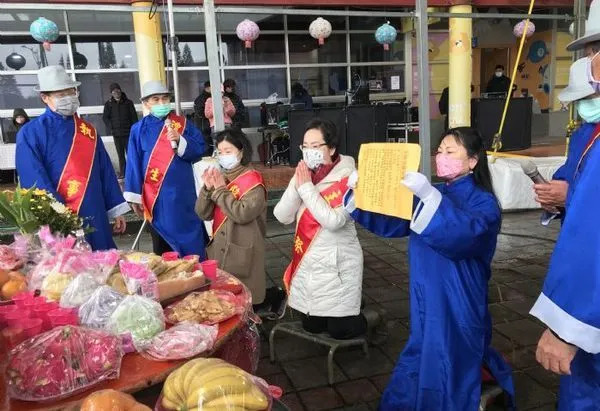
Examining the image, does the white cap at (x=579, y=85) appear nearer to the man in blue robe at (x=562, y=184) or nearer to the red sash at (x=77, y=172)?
the man in blue robe at (x=562, y=184)

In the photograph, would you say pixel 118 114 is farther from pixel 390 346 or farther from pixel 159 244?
pixel 390 346

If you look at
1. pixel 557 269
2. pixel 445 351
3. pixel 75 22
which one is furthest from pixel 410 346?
pixel 75 22

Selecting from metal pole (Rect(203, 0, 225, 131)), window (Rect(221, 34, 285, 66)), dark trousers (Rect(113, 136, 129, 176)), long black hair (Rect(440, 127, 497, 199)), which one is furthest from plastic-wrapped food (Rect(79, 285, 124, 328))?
window (Rect(221, 34, 285, 66))

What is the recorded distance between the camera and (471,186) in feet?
7.51

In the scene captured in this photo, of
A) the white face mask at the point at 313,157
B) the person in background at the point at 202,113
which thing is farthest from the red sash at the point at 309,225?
the person in background at the point at 202,113

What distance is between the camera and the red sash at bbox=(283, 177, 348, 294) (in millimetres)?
2953

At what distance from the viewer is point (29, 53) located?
32.6 feet

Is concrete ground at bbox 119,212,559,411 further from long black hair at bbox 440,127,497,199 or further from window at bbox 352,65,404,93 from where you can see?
window at bbox 352,65,404,93

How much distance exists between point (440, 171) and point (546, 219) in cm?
102

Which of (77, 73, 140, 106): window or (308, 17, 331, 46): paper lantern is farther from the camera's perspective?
(77, 73, 140, 106): window

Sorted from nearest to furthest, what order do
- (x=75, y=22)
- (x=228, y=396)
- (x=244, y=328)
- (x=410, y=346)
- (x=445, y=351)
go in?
1. (x=228, y=396)
2. (x=244, y=328)
3. (x=445, y=351)
4. (x=410, y=346)
5. (x=75, y=22)

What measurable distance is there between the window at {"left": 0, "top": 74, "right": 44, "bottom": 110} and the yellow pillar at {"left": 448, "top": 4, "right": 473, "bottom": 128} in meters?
8.37

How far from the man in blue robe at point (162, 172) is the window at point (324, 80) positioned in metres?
7.83

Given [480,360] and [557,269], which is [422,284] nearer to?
[480,360]
